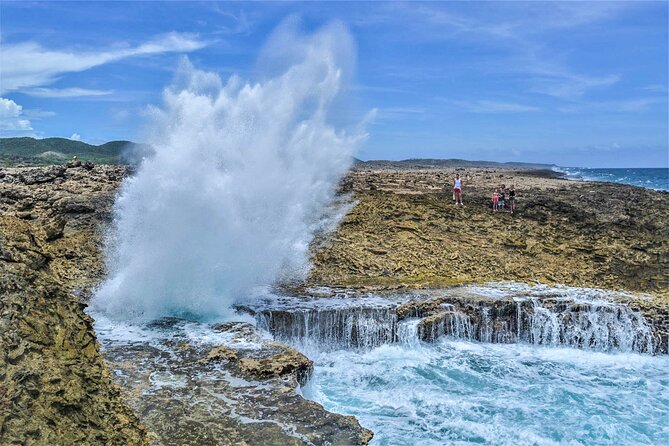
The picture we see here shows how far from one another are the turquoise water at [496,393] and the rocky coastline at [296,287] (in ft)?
2.85

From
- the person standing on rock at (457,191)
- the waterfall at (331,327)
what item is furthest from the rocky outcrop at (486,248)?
the waterfall at (331,327)

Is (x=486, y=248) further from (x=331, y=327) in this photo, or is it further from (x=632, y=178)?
(x=632, y=178)

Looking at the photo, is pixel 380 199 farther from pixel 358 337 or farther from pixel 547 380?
pixel 547 380

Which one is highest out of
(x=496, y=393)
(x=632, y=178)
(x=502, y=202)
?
(x=632, y=178)

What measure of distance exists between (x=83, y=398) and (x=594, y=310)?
9.46 meters

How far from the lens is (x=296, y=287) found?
11.3 m

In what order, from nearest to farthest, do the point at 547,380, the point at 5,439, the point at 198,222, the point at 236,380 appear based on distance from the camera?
the point at 5,439 < the point at 236,380 < the point at 547,380 < the point at 198,222

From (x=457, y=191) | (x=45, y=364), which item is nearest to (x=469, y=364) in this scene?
(x=45, y=364)

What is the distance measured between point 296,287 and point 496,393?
477 cm

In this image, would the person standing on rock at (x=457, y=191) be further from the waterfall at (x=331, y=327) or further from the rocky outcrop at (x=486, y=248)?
the waterfall at (x=331, y=327)

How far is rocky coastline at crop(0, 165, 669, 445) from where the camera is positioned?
291cm

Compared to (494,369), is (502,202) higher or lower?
higher

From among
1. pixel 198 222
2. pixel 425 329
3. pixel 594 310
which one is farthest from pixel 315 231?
pixel 594 310

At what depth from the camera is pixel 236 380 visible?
625 centimetres
